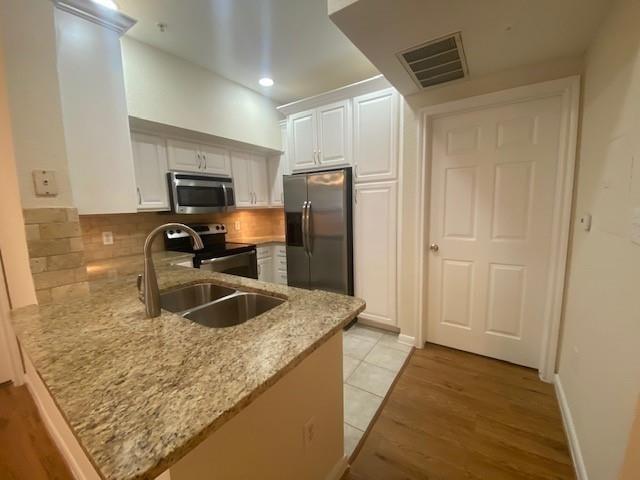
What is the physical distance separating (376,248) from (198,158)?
2184 mm

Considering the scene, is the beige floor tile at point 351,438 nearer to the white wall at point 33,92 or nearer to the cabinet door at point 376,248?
the cabinet door at point 376,248

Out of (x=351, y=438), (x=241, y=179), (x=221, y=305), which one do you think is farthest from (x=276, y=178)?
(x=351, y=438)

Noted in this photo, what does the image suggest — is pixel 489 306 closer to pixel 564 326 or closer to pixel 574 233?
pixel 564 326

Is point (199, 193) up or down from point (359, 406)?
up

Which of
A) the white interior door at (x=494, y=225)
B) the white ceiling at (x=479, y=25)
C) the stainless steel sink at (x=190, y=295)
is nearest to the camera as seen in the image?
the white ceiling at (x=479, y=25)

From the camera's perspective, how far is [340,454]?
135cm

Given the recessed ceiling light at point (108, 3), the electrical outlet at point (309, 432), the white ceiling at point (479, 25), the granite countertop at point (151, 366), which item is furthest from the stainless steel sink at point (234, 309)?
the recessed ceiling light at point (108, 3)

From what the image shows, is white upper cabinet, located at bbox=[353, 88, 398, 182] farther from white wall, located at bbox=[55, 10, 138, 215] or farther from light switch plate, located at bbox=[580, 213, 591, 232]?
white wall, located at bbox=[55, 10, 138, 215]

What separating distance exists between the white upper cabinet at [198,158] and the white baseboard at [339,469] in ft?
9.27

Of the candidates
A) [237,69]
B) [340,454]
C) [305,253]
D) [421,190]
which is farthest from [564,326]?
[237,69]

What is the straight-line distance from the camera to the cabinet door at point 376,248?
103 inches

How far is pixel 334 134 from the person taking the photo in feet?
9.19

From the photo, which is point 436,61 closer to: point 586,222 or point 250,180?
point 586,222

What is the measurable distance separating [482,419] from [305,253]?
205cm
